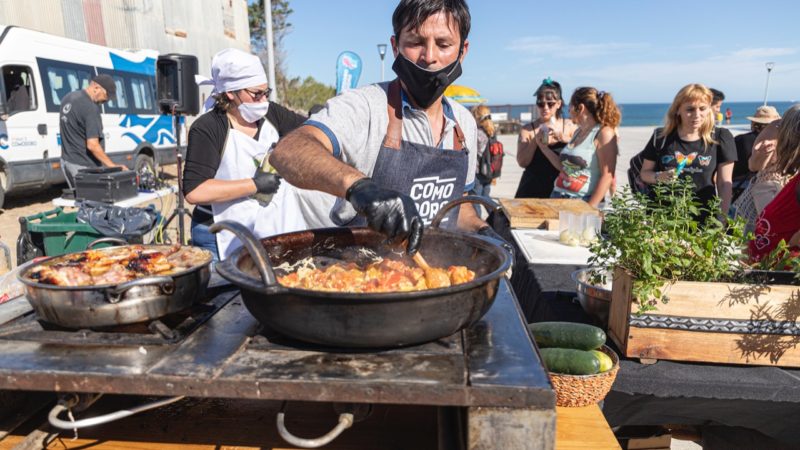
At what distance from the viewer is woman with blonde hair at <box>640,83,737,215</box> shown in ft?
14.5

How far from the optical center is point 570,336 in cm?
189

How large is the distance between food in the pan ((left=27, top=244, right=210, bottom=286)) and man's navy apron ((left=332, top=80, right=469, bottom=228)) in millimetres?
749

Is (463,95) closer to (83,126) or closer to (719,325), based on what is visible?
(83,126)

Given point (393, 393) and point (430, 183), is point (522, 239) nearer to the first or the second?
point (430, 183)

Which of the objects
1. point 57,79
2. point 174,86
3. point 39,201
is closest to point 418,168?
point 174,86

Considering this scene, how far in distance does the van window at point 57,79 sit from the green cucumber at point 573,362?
11.1m

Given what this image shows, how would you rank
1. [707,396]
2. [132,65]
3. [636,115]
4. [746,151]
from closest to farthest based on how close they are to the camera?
[707,396], [746,151], [132,65], [636,115]

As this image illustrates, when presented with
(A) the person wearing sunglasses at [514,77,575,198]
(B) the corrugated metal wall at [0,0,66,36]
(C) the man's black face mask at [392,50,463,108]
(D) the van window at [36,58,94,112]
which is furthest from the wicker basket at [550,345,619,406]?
(B) the corrugated metal wall at [0,0,66,36]

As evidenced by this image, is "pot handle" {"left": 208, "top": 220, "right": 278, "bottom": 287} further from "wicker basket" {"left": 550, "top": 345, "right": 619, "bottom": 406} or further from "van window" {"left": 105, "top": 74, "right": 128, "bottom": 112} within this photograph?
"van window" {"left": 105, "top": 74, "right": 128, "bottom": 112}

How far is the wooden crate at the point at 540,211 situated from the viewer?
159 inches

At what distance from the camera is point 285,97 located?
107 feet

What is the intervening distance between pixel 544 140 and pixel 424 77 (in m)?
3.97

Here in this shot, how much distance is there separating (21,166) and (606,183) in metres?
9.82

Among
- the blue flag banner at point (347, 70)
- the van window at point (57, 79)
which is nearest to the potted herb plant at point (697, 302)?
the blue flag banner at point (347, 70)
